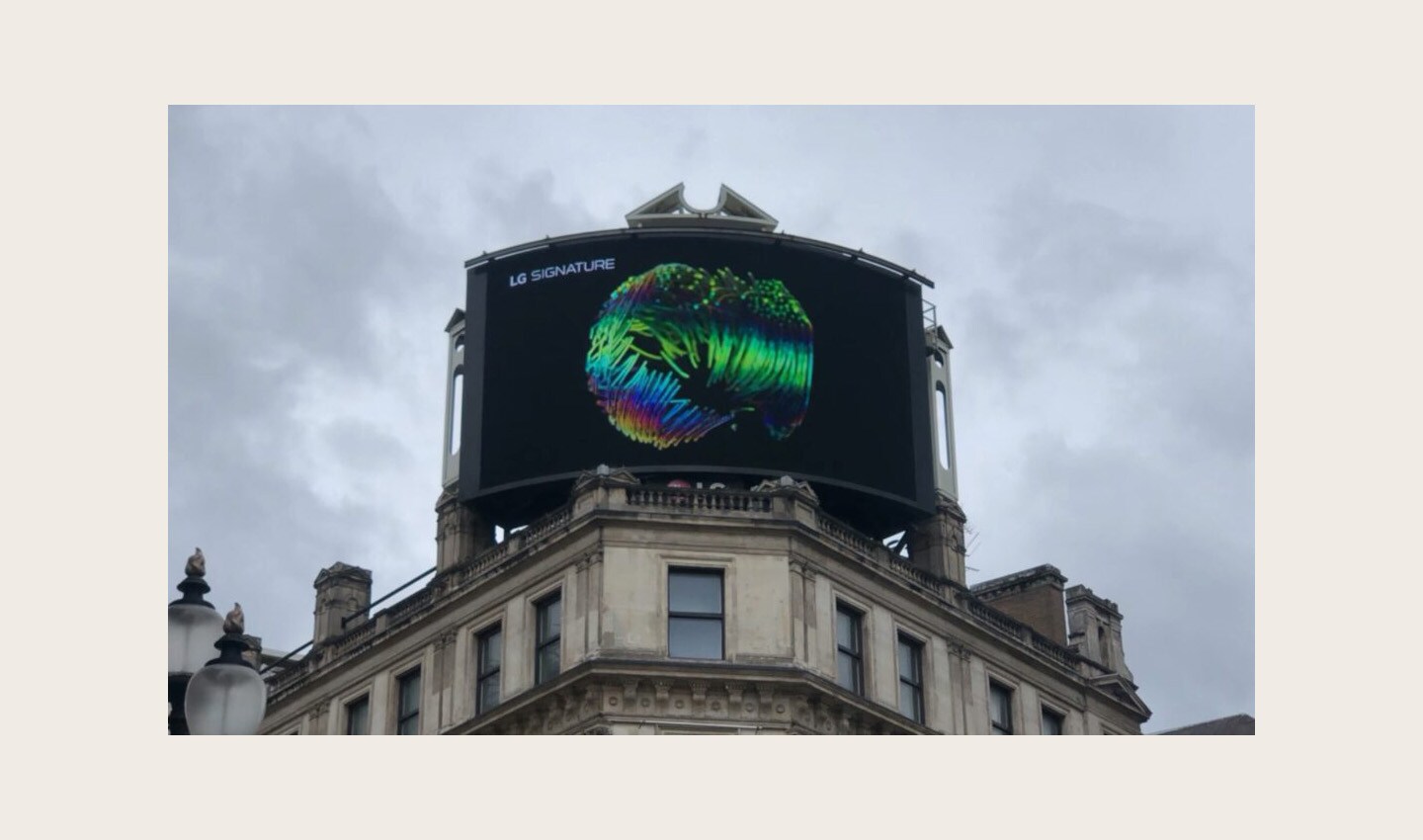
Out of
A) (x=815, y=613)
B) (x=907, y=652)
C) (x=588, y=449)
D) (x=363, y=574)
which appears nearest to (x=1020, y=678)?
(x=907, y=652)

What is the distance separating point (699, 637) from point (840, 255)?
1527cm

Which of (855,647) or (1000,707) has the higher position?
(855,647)

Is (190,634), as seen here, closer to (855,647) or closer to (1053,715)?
(855,647)

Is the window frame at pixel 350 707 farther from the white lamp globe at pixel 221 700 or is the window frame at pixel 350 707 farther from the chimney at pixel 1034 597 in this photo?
the white lamp globe at pixel 221 700

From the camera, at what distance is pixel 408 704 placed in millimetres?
58281

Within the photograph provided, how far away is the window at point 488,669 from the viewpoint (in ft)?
182

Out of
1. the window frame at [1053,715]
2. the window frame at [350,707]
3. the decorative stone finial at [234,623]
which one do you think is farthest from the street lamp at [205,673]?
the window frame at [1053,715]

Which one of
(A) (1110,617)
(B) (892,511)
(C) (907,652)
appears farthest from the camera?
(A) (1110,617)

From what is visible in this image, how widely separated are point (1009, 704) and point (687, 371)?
39.0ft

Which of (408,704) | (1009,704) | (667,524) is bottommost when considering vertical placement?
(408,704)

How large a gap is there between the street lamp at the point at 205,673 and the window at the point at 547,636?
31.8 m

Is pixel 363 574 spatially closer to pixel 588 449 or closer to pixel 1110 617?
pixel 588 449

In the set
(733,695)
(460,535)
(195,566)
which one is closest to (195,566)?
(195,566)

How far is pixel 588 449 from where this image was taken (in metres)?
60.2
